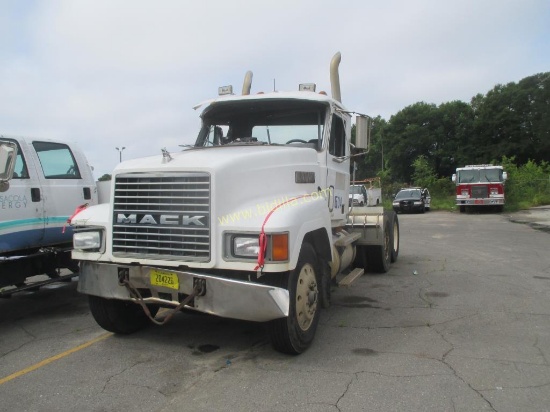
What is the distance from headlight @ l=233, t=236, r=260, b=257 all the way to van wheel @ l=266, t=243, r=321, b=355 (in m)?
0.48

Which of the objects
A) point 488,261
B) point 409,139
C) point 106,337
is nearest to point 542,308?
point 488,261

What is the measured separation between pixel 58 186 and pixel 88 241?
2.00 meters

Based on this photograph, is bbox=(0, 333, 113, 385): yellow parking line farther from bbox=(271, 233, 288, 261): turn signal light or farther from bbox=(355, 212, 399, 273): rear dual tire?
bbox=(355, 212, 399, 273): rear dual tire

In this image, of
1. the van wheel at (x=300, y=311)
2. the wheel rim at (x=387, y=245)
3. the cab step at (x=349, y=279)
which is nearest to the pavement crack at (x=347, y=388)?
the van wheel at (x=300, y=311)

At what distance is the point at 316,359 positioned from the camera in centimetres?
454

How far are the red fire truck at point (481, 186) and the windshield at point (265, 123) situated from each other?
2292 centimetres

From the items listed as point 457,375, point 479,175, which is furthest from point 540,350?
point 479,175

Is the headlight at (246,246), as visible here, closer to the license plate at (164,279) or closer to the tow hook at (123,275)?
the license plate at (164,279)

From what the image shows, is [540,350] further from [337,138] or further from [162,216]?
[162,216]

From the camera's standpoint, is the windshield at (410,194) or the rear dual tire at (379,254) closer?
the rear dual tire at (379,254)

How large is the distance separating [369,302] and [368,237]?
1929 mm

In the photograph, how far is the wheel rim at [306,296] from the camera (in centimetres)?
459

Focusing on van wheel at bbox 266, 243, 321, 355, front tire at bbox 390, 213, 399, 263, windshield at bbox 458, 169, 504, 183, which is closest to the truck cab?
van wheel at bbox 266, 243, 321, 355

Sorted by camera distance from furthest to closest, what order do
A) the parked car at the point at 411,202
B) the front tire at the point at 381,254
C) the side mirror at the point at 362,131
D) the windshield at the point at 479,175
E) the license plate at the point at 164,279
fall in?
the parked car at the point at 411,202
the windshield at the point at 479,175
the front tire at the point at 381,254
the side mirror at the point at 362,131
the license plate at the point at 164,279
